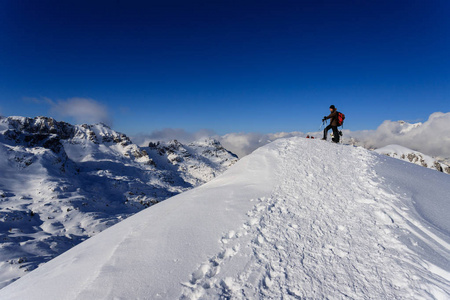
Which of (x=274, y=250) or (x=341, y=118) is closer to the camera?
(x=274, y=250)

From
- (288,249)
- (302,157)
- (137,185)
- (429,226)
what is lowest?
(137,185)

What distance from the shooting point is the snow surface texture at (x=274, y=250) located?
488 centimetres

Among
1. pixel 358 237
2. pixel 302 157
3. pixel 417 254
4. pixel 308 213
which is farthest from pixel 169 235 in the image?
pixel 302 157

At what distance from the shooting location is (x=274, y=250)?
20.2 ft

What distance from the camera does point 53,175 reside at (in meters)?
104

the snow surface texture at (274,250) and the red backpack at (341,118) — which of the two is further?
the red backpack at (341,118)

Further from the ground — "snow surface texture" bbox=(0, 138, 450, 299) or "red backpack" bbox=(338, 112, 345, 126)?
"red backpack" bbox=(338, 112, 345, 126)

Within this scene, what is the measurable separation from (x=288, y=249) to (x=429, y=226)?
5848 millimetres

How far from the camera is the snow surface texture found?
488cm

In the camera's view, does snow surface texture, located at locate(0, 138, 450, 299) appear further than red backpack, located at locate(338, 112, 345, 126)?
No

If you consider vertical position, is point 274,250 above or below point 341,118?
below

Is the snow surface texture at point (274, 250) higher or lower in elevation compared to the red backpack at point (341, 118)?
lower

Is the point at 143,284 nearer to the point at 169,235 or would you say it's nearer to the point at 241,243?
the point at 169,235

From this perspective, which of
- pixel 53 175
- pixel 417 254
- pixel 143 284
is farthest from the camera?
pixel 53 175
